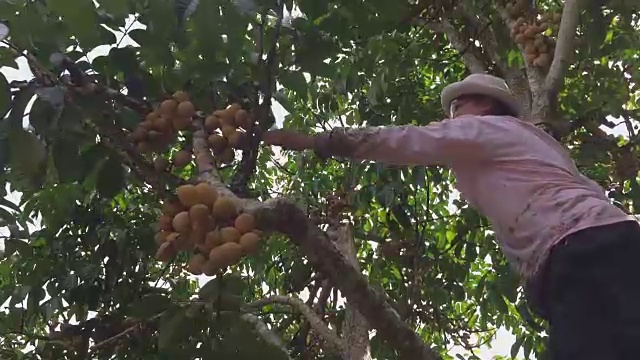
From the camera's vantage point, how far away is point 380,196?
3.03 metres

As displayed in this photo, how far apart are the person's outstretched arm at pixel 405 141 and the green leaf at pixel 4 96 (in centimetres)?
52

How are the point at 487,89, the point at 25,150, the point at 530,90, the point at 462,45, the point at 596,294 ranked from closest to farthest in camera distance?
the point at 596,294 → the point at 25,150 → the point at 487,89 → the point at 530,90 → the point at 462,45

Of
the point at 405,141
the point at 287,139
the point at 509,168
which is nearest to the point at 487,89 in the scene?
the point at 509,168

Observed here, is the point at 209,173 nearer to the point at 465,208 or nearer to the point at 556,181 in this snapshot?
the point at 556,181

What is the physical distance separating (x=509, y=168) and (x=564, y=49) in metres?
0.94

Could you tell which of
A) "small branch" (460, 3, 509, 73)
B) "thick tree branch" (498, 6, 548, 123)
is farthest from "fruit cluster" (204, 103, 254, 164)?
"small branch" (460, 3, 509, 73)

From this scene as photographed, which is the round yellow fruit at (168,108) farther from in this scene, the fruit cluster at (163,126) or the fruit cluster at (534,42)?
the fruit cluster at (534,42)

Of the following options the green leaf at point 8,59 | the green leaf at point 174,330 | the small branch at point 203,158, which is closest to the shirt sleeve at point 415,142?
the small branch at point 203,158

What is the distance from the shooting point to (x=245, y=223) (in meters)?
1.41

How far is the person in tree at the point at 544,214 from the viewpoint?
4.74ft

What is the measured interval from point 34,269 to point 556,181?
1.80 m

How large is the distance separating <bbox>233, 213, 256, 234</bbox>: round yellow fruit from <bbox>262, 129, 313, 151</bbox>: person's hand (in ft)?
0.91

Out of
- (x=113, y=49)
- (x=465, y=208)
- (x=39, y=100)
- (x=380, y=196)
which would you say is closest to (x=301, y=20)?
(x=113, y=49)

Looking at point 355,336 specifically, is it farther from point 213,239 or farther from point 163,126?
point 213,239
